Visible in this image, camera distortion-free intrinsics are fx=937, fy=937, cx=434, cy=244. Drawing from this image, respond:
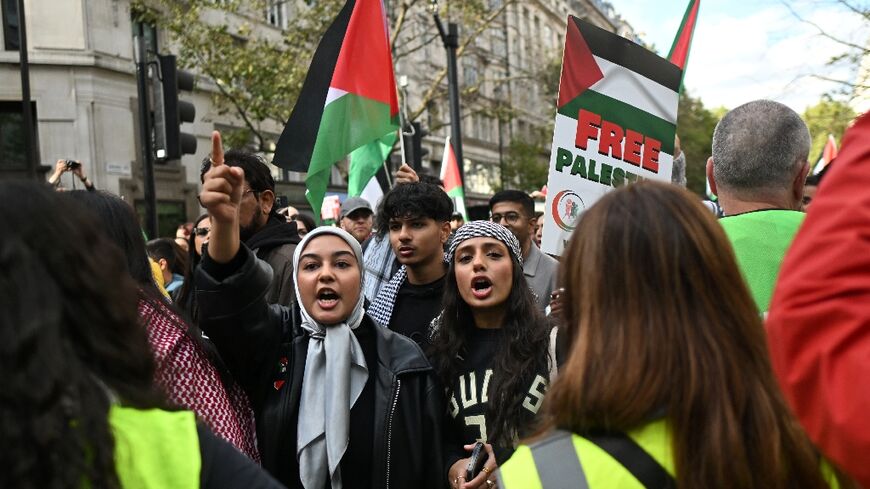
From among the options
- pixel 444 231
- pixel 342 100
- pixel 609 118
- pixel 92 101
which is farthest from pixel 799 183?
pixel 92 101

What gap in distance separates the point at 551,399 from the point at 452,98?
13.2 meters

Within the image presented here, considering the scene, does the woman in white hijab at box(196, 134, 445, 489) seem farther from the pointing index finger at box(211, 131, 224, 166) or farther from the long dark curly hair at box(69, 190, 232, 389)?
the pointing index finger at box(211, 131, 224, 166)

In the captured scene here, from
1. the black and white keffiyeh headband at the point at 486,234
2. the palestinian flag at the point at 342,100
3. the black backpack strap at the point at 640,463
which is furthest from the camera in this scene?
the palestinian flag at the point at 342,100

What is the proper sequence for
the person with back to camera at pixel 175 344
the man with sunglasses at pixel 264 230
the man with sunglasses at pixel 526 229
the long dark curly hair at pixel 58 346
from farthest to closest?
the man with sunglasses at pixel 526 229 < the man with sunglasses at pixel 264 230 < the person with back to camera at pixel 175 344 < the long dark curly hair at pixel 58 346

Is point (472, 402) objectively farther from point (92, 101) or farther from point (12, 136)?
point (12, 136)

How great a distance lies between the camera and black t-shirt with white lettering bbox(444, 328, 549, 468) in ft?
11.5

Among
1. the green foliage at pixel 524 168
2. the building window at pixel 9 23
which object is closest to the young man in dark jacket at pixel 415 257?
the building window at pixel 9 23

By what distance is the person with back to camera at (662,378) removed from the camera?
157 centimetres

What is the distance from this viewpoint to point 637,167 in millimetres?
4688

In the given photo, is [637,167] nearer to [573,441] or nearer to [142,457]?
[573,441]

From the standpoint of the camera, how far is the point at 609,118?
15.5 feet

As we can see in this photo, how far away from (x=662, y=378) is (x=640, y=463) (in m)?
0.15

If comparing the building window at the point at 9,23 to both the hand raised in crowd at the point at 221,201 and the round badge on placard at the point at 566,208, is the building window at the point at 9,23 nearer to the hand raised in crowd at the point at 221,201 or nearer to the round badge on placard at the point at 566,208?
the round badge on placard at the point at 566,208

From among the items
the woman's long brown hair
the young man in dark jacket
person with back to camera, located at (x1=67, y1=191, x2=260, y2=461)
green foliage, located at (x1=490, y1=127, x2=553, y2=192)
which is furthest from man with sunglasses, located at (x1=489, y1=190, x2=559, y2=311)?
green foliage, located at (x1=490, y1=127, x2=553, y2=192)
